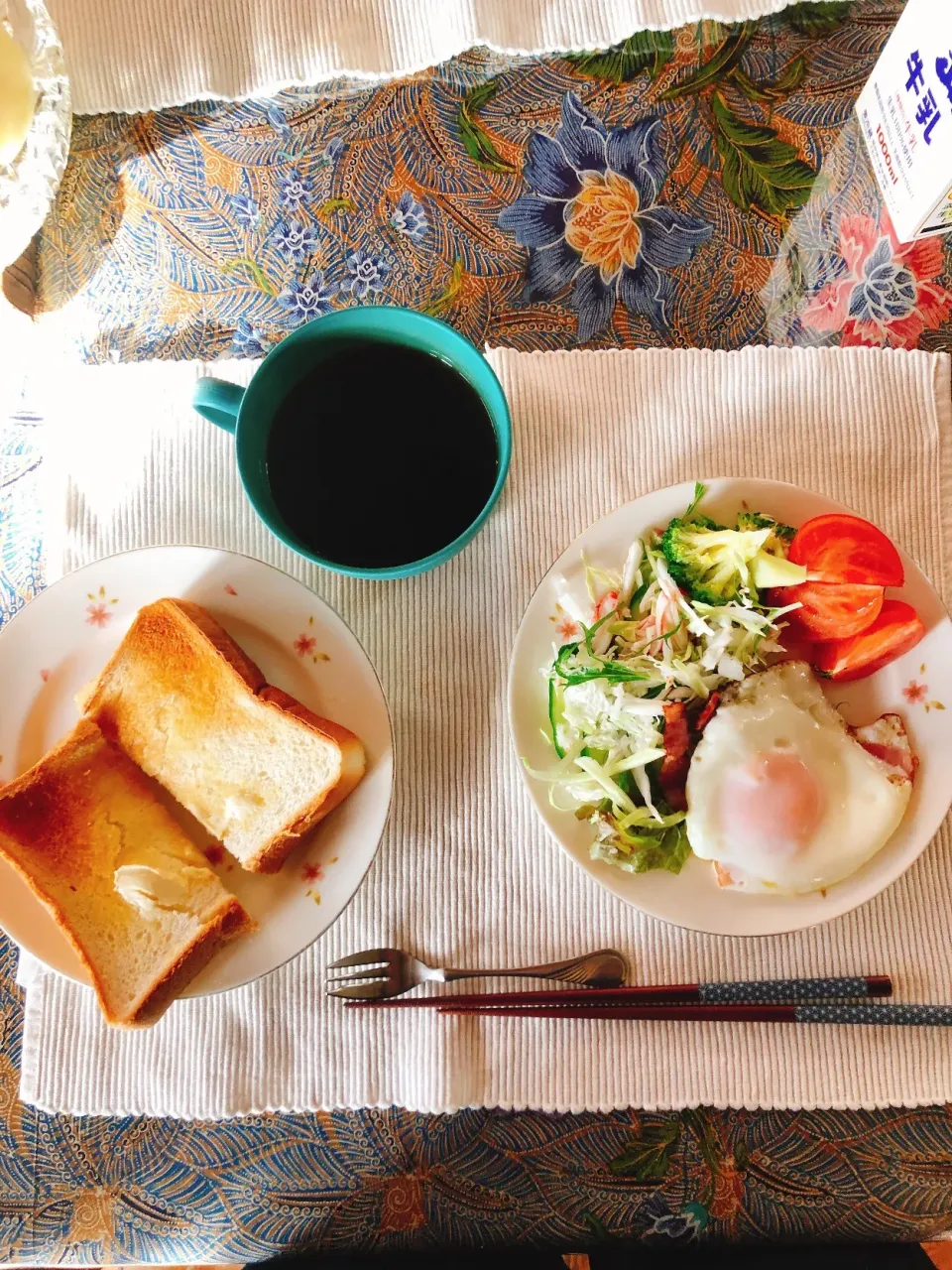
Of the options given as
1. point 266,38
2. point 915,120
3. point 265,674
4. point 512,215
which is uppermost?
point 266,38

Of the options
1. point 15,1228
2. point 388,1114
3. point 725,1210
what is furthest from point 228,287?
point 725,1210

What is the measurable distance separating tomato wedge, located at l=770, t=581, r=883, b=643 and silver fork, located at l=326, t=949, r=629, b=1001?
Answer: 0.47 metres

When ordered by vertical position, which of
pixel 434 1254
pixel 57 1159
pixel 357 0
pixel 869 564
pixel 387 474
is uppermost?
pixel 357 0

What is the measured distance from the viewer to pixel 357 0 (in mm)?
1229

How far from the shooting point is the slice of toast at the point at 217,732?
1.02 meters

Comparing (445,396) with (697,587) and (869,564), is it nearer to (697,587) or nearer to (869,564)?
(697,587)

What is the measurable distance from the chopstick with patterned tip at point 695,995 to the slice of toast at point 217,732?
0.26 meters

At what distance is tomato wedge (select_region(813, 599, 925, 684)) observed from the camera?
977 millimetres

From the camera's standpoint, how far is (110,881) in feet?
3.41

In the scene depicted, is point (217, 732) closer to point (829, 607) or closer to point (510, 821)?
point (510, 821)

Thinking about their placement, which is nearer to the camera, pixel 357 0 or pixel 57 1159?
pixel 57 1159

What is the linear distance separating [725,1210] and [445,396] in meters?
1.05

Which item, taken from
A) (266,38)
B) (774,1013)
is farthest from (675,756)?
(266,38)

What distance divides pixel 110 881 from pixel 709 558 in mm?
812
